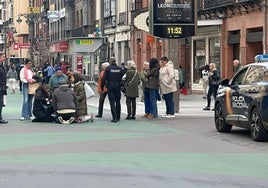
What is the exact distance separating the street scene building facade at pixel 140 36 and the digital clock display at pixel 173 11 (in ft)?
3.20

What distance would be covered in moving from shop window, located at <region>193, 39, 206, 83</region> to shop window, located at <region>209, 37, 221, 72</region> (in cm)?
101

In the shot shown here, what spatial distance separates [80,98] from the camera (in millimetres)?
20156

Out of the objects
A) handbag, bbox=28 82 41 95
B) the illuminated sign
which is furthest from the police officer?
the illuminated sign

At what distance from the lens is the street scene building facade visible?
33250 mm

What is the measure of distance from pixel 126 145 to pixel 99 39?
36.8 metres

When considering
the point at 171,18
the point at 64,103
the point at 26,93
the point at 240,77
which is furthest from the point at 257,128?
the point at 171,18

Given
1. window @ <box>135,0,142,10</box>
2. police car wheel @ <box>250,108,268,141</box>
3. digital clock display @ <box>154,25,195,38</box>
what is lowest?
police car wheel @ <box>250,108,268,141</box>

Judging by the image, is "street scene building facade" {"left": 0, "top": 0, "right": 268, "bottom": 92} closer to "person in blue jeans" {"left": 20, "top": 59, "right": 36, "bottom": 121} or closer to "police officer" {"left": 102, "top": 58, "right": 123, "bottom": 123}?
"police officer" {"left": 102, "top": 58, "right": 123, "bottom": 123}

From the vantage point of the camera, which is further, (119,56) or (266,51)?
(119,56)

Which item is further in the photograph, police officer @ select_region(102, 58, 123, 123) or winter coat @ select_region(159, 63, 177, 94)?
winter coat @ select_region(159, 63, 177, 94)

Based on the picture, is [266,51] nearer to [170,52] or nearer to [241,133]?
[170,52]

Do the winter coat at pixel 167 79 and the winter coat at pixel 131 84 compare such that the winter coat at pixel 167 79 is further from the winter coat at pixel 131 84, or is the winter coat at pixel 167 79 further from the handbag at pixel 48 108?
the handbag at pixel 48 108

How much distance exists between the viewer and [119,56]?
57406mm

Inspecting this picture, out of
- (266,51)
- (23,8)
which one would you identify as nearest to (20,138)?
(266,51)
